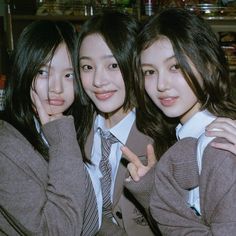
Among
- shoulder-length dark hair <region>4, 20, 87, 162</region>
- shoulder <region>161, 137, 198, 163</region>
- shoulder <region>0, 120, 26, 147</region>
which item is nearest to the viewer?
shoulder <region>161, 137, 198, 163</region>

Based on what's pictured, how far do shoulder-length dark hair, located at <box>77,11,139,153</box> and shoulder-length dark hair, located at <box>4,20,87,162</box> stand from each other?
0.14 m

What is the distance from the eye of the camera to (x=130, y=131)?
53.4 inches

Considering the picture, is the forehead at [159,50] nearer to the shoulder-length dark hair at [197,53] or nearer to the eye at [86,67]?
the shoulder-length dark hair at [197,53]

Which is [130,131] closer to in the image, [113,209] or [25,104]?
[113,209]

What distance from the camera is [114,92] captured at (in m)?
1.29

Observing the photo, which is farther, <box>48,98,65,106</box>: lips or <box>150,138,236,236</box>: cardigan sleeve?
<box>48,98,65,106</box>: lips

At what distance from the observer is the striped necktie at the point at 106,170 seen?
4.37 feet

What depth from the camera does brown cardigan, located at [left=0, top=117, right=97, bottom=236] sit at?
1.00 m

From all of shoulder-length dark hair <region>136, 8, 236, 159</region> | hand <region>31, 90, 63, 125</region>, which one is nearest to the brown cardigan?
hand <region>31, 90, 63, 125</region>

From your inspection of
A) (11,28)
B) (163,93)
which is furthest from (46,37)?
(11,28)

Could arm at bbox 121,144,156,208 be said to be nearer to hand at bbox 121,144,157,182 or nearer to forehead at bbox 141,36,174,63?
hand at bbox 121,144,157,182

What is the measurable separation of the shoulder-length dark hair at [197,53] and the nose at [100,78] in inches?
5.1

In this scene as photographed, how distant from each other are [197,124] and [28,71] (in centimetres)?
57

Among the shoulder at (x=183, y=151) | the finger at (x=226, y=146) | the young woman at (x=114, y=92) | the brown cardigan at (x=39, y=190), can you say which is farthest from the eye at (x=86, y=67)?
the finger at (x=226, y=146)
